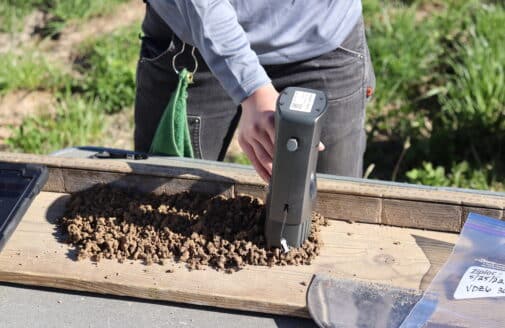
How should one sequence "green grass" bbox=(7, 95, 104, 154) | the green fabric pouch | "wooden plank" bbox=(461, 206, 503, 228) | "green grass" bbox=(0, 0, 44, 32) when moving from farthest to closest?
"green grass" bbox=(0, 0, 44, 32) < "green grass" bbox=(7, 95, 104, 154) < the green fabric pouch < "wooden plank" bbox=(461, 206, 503, 228)

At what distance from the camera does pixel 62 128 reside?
3.28 meters

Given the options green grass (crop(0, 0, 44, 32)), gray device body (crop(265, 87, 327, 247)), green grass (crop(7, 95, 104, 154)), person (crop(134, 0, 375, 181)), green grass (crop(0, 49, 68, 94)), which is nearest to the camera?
A: gray device body (crop(265, 87, 327, 247))

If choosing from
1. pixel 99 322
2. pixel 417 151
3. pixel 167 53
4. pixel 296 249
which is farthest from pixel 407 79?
pixel 99 322

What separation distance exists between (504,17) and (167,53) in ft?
7.86

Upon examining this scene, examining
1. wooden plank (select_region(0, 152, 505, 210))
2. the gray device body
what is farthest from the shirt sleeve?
wooden plank (select_region(0, 152, 505, 210))

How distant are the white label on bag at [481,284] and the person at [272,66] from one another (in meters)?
0.42

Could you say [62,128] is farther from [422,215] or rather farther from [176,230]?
[422,215]

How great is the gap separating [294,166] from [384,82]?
7.64 feet

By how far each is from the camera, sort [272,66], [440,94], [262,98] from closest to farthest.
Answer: [262,98] < [272,66] < [440,94]

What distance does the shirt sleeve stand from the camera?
1414 millimetres

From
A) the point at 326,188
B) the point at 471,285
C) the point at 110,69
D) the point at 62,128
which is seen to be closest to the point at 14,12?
the point at 110,69

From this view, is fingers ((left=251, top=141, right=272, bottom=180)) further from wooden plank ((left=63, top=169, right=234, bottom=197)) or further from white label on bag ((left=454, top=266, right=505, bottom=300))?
white label on bag ((left=454, top=266, right=505, bottom=300))

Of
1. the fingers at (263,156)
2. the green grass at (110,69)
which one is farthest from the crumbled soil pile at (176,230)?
the green grass at (110,69)

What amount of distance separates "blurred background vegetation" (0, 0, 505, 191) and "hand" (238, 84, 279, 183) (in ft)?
5.47
